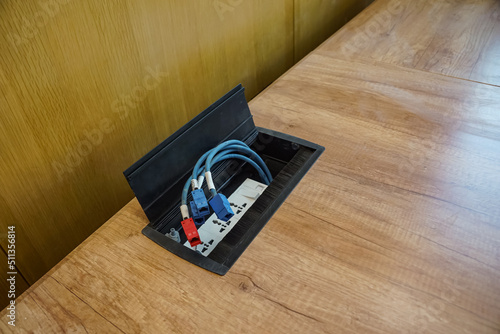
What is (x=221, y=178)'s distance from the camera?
84 cm

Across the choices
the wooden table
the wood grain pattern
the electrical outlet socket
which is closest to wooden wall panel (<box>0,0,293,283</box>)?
the wooden table

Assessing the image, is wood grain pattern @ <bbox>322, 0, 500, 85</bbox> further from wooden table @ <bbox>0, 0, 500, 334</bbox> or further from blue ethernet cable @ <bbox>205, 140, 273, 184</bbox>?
blue ethernet cable @ <bbox>205, 140, 273, 184</bbox>

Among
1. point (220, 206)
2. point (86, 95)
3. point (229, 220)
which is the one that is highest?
point (86, 95)

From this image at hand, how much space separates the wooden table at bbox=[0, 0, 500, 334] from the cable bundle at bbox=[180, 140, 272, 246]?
0.22 feet

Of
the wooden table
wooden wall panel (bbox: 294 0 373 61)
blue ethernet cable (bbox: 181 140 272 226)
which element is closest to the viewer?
the wooden table

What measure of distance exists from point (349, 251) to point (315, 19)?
1075 mm

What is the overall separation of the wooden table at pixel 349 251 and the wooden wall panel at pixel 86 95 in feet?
0.53

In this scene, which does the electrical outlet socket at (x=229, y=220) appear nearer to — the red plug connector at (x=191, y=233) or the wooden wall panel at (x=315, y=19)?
the red plug connector at (x=191, y=233)

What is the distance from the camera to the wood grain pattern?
1.09 metres

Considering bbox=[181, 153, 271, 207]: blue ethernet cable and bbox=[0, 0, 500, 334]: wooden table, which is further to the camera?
bbox=[181, 153, 271, 207]: blue ethernet cable

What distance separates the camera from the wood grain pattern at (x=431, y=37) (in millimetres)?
1090

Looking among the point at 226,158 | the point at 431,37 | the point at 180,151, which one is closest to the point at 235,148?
the point at 226,158

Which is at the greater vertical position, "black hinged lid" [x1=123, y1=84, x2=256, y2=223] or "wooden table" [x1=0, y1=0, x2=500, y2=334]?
"black hinged lid" [x1=123, y1=84, x2=256, y2=223]

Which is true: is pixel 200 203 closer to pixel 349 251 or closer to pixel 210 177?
pixel 210 177
